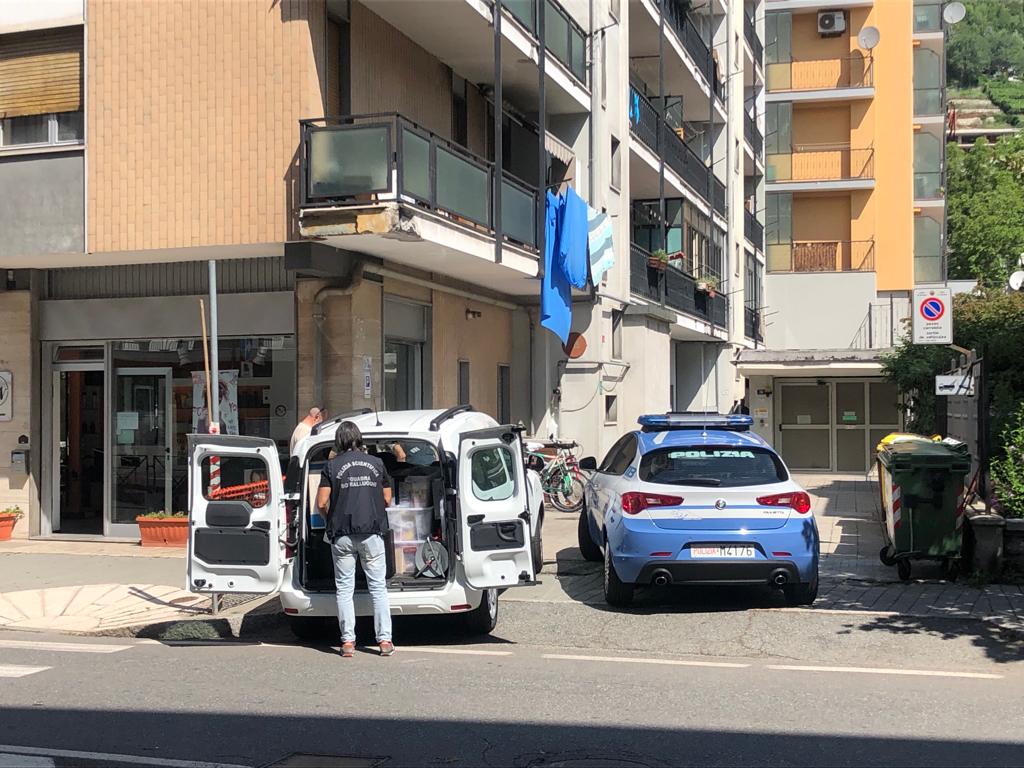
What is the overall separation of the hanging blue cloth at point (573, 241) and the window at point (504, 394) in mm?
2695

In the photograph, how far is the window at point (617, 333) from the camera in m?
23.0

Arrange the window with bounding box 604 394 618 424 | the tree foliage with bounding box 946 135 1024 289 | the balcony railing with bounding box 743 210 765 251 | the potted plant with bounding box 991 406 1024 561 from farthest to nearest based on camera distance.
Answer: the tree foliage with bounding box 946 135 1024 289 → the balcony railing with bounding box 743 210 765 251 → the window with bounding box 604 394 618 424 → the potted plant with bounding box 991 406 1024 561

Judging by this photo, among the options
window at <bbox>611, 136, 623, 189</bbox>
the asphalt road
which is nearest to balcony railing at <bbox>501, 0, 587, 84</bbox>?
window at <bbox>611, 136, 623, 189</bbox>

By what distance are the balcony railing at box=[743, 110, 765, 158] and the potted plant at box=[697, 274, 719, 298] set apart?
8640mm

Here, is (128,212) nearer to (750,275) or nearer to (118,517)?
(118,517)

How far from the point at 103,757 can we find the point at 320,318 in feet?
29.2

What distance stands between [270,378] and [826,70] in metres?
32.3

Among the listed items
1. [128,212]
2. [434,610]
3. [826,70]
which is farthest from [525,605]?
[826,70]

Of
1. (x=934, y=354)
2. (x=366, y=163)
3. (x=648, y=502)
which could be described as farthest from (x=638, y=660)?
(x=934, y=354)

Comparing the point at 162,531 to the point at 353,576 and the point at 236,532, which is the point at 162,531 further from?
the point at 353,576

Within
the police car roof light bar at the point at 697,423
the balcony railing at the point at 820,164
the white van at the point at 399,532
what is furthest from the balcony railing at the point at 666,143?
the white van at the point at 399,532

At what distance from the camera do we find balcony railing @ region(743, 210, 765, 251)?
126ft

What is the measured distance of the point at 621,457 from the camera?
466 inches

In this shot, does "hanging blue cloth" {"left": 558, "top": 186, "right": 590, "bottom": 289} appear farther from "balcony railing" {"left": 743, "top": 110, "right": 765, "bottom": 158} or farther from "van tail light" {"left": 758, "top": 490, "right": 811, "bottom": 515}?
"balcony railing" {"left": 743, "top": 110, "right": 765, "bottom": 158}
